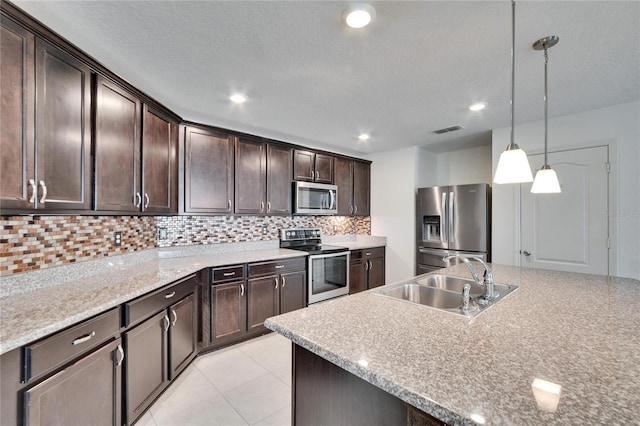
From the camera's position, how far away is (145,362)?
5.95 feet

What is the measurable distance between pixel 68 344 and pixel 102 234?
1163 millimetres

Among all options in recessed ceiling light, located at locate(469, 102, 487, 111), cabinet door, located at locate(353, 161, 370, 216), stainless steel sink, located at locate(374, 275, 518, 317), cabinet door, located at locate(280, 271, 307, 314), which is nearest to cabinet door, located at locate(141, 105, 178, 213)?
cabinet door, located at locate(280, 271, 307, 314)

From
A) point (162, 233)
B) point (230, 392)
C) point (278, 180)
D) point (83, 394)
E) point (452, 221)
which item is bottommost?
point (230, 392)

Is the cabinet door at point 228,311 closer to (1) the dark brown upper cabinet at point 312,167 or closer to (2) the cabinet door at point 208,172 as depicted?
(2) the cabinet door at point 208,172

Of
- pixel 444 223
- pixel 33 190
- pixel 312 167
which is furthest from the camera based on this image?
pixel 312 167

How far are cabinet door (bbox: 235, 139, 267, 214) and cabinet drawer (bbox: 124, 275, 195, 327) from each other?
3.69 feet

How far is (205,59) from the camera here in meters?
1.82

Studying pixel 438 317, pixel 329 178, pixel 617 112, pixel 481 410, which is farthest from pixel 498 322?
pixel 329 178

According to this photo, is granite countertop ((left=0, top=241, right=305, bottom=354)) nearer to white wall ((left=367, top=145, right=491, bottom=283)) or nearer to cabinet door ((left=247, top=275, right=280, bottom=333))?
cabinet door ((left=247, top=275, right=280, bottom=333))

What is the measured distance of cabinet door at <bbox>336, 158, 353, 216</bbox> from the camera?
4387 millimetres

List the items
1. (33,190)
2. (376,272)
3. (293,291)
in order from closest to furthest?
(33,190), (293,291), (376,272)

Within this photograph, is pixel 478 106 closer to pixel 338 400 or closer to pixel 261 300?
pixel 338 400

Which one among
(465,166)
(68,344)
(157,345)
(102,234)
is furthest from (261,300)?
(465,166)

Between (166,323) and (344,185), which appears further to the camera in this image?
(344,185)
